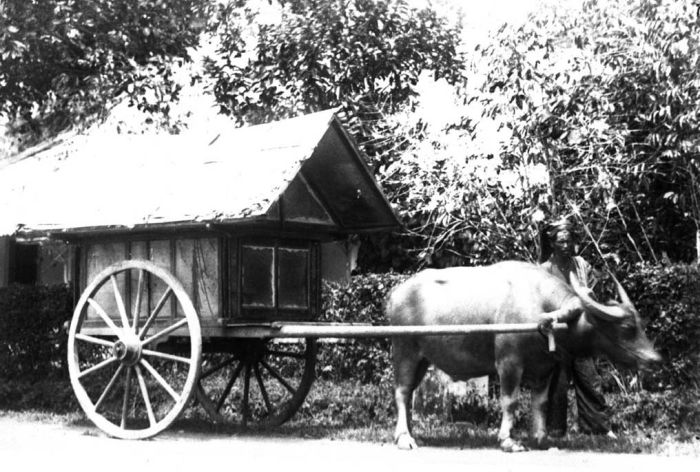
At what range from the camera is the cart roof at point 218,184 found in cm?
991

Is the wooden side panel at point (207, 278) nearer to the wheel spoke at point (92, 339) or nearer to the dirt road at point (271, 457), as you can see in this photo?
the wheel spoke at point (92, 339)

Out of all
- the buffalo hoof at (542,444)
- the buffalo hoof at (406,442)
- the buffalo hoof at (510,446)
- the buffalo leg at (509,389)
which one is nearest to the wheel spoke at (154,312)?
the buffalo hoof at (406,442)

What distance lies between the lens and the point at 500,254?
43.3 ft

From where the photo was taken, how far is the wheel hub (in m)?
10.4

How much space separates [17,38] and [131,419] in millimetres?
9055

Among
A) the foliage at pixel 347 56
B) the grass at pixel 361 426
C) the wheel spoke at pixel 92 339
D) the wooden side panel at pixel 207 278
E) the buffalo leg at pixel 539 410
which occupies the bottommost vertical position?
the grass at pixel 361 426

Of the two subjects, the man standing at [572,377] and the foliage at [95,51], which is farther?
the foliage at [95,51]

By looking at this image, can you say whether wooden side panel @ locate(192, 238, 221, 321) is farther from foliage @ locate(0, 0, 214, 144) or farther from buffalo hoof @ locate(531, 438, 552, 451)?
foliage @ locate(0, 0, 214, 144)

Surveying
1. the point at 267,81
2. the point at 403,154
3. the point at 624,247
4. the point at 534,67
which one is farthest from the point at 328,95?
the point at 624,247

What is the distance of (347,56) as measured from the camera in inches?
663

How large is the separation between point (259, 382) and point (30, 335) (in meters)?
4.59

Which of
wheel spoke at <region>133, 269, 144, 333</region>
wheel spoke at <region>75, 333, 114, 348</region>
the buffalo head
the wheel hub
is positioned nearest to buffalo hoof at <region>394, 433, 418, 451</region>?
the buffalo head

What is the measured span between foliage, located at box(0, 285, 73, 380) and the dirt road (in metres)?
4.53

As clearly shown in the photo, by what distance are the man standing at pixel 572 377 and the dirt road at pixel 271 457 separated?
5.22 ft
